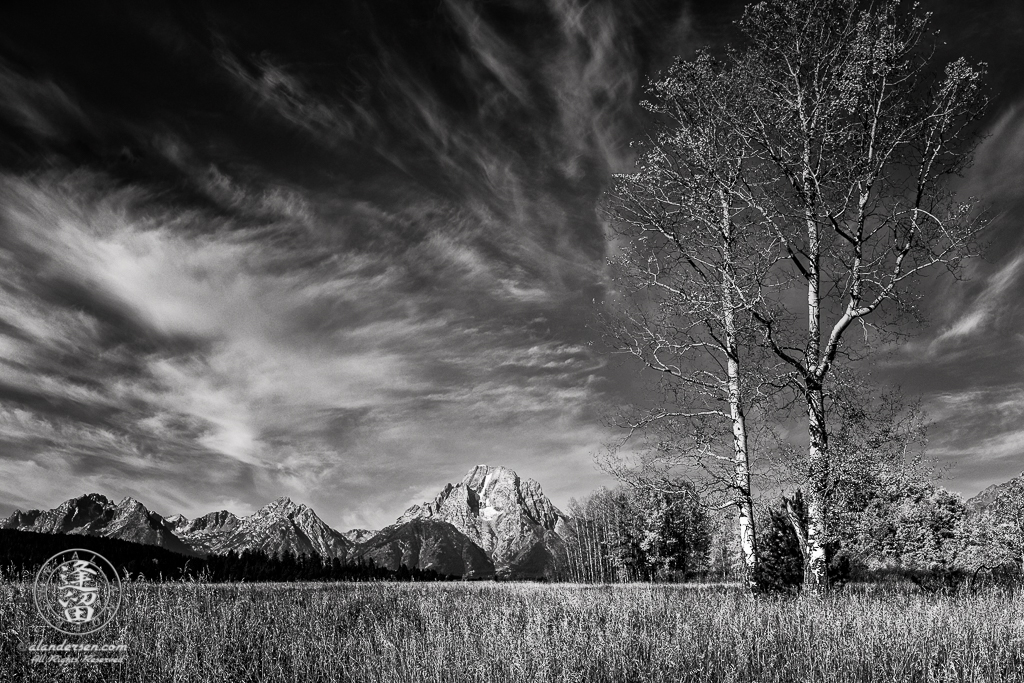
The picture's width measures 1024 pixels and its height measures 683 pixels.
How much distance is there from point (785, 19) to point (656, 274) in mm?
7166

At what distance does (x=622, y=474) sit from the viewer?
13.0 metres

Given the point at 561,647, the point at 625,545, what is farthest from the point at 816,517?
the point at 625,545

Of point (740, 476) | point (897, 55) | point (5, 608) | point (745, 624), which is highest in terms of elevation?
point (897, 55)

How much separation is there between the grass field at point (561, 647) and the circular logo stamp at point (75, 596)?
0.72 ft

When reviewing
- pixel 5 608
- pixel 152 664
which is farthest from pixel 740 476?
pixel 5 608

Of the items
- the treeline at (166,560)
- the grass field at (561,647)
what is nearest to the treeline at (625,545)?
the treeline at (166,560)

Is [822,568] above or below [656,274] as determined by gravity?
below

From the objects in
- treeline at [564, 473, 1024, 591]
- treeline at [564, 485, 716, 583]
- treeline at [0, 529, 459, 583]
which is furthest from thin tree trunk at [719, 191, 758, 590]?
treeline at [564, 485, 716, 583]

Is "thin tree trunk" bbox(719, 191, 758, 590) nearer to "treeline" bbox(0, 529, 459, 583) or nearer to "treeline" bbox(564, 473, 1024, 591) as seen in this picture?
"treeline" bbox(564, 473, 1024, 591)

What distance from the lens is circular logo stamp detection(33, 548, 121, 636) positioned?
24.2 ft

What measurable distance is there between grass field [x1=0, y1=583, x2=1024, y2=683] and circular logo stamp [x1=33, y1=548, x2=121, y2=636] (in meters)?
0.22

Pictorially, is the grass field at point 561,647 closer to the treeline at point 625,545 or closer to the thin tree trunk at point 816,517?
the thin tree trunk at point 816,517

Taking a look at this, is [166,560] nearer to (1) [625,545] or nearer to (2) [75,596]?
(2) [75,596]

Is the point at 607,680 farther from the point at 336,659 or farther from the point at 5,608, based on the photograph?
the point at 5,608
